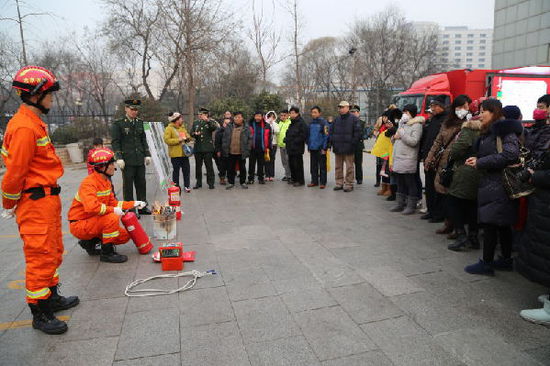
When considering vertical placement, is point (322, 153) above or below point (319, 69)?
below

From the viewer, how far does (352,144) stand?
27.8ft

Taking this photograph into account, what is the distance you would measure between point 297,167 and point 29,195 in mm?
6960

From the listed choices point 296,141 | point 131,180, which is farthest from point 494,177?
point 296,141

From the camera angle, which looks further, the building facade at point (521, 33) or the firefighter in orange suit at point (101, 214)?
the building facade at point (521, 33)

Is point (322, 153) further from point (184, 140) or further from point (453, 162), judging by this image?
point (453, 162)

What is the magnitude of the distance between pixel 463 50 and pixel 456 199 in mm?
147482

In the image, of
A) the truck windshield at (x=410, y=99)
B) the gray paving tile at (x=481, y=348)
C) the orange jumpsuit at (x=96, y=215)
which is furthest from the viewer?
the truck windshield at (x=410, y=99)

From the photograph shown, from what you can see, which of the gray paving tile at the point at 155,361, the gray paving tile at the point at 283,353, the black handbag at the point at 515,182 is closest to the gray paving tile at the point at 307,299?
the gray paving tile at the point at 283,353

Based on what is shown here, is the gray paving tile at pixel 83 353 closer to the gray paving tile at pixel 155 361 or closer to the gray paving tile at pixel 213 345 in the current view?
the gray paving tile at pixel 155 361

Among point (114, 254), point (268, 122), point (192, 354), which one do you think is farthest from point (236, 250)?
point (268, 122)

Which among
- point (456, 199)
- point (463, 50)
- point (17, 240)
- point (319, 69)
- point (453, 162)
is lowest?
point (17, 240)

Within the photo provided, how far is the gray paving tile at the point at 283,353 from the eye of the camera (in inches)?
106

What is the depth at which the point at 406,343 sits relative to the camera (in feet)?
9.46

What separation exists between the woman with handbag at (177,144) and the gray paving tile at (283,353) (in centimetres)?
638
